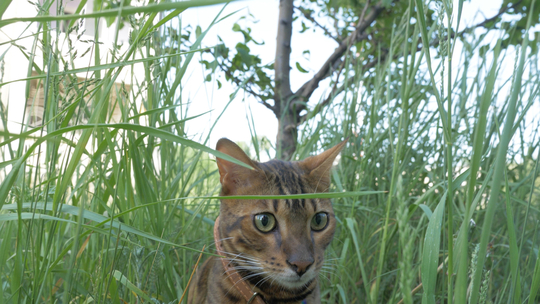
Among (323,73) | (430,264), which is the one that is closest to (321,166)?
(430,264)

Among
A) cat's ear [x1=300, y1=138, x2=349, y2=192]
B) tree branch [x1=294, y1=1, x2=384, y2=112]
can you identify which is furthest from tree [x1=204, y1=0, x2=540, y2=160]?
cat's ear [x1=300, y1=138, x2=349, y2=192]

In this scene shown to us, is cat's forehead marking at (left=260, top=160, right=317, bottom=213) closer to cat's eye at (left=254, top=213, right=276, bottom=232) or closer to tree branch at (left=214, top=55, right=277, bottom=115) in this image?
cat's eye at (left=254, top=213, right=276, bottom=232)

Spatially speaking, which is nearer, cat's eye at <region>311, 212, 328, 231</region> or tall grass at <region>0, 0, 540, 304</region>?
tall grass at <region>0, 0, 540, 304</region>

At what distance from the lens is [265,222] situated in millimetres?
1261

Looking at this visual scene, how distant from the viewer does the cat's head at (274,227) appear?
1189mm

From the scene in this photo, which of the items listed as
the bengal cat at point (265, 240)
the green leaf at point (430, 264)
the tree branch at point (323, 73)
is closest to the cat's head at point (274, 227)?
the bengal cat at point (265, 240)

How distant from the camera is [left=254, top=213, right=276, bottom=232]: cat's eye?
125 cm

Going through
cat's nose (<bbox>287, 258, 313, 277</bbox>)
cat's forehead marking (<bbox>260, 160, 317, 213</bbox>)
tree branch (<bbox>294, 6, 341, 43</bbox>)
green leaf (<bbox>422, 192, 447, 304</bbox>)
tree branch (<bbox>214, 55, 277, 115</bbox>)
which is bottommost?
cat's nose (<bbox>287, 258, 313, 277</bbox>)

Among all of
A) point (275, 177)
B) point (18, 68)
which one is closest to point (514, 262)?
point (275, 177)

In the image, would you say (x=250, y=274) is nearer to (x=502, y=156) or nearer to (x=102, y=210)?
(x=102, y=210)

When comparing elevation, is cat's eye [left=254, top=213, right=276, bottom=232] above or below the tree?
below

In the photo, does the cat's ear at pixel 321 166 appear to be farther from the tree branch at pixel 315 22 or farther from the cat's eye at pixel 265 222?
the tree branch at pixel 315 22

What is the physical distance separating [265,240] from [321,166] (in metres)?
0.36

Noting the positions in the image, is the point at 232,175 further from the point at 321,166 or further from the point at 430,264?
the point at 430,264
